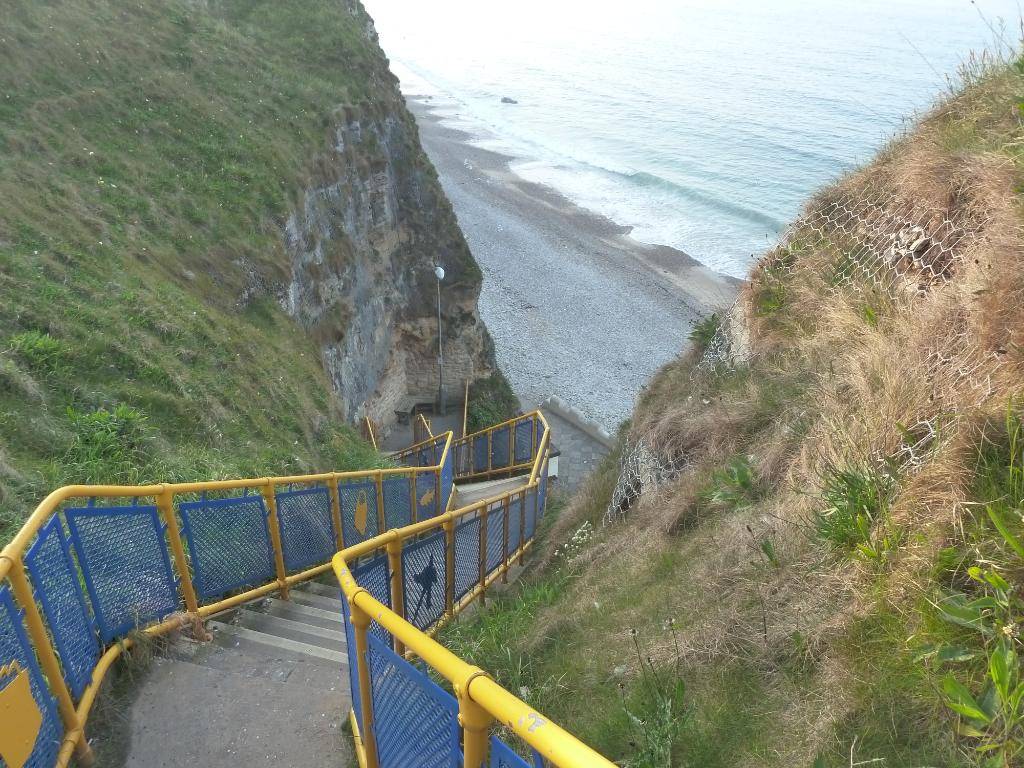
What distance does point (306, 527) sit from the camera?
6.76 metres

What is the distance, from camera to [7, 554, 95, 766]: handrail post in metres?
3.34

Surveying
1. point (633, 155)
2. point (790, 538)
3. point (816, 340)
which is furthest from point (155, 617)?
point (633, 155)

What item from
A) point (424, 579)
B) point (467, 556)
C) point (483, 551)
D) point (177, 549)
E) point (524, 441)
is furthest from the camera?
point (524, 441)

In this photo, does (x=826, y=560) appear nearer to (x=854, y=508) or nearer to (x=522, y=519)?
(x=854, y=508)

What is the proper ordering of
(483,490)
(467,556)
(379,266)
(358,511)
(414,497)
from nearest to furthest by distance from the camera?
(467,556) → (358,511) → (414,497) → (483,490) → (379,266)

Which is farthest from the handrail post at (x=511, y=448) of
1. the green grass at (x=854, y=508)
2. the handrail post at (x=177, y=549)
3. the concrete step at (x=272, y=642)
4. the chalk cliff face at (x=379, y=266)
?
the green grass at (x=854, y=508)

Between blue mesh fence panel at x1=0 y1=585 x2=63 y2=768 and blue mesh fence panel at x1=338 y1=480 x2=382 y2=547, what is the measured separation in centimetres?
394

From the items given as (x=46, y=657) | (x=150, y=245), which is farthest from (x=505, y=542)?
(x=150, y=245)

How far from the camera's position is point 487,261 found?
40844 millimetres

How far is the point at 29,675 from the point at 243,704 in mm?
1395

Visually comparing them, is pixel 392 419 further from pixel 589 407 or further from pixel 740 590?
pixel 740 590

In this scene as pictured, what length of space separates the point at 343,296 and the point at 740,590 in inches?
629

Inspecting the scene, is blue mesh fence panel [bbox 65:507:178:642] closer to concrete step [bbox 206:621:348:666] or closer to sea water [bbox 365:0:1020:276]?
concrete step [bbox 206:621:348:666]

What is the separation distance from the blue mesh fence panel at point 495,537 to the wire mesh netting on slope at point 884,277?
1.30m
